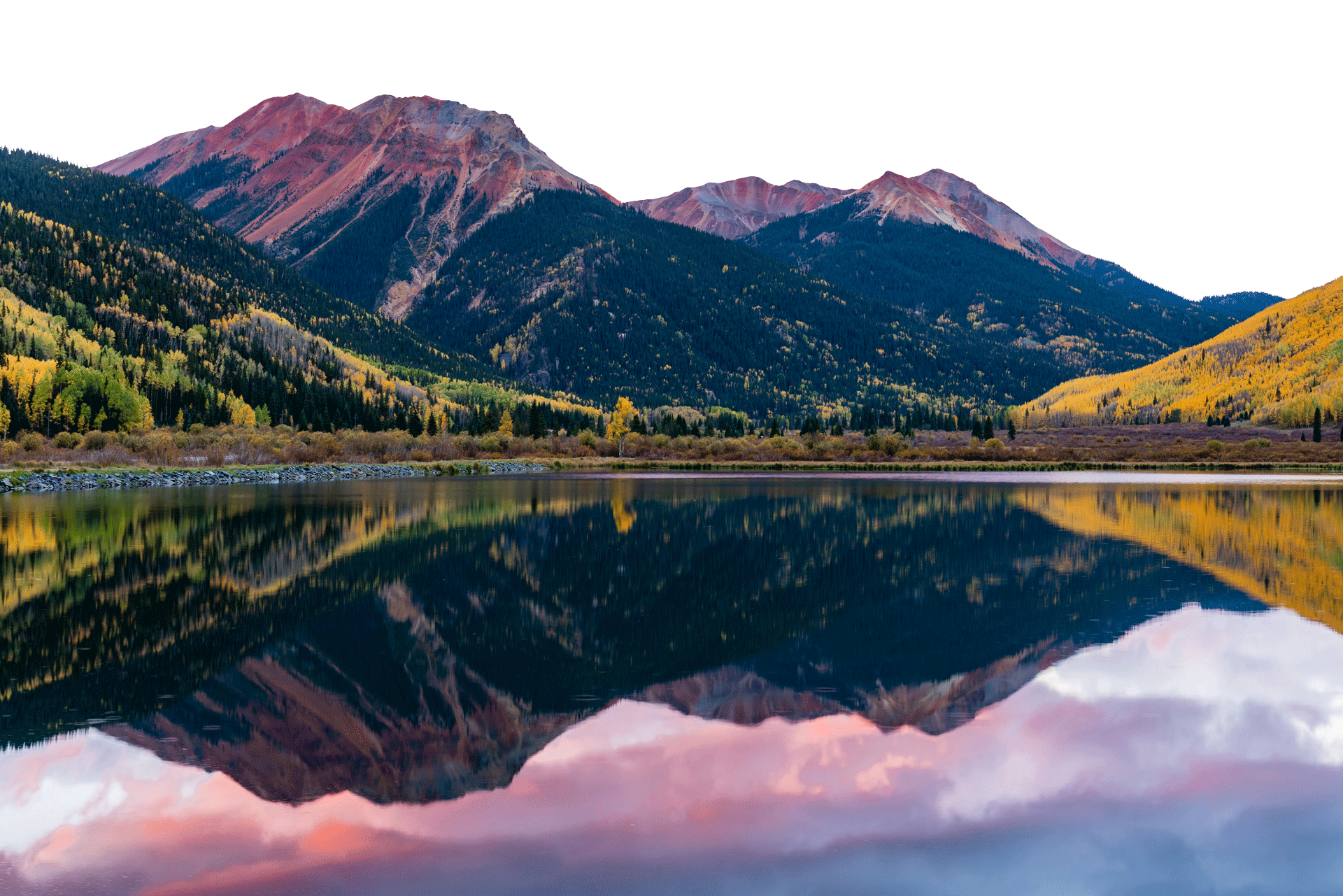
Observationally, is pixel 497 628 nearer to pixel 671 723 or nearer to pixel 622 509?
pixel 671 723

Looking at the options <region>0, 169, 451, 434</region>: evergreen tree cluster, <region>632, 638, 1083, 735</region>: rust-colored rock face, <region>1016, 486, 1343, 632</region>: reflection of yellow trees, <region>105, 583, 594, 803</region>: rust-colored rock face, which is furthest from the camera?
<region>0, 169, 451, 434</region>: evergreen tree cluster

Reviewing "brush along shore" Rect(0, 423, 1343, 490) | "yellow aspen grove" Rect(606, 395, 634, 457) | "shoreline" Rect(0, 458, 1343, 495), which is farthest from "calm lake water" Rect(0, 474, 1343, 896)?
"yellow aspen grove" Rect(606, 395, 634, 457)

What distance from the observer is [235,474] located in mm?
84812

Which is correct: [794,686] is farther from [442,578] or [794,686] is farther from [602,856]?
[442,578]

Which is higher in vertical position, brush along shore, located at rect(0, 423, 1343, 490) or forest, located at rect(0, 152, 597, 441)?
forest, located at rect(0, 152, 597, 441)

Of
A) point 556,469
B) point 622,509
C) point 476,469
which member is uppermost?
point 622,509

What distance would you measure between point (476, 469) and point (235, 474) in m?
26.0

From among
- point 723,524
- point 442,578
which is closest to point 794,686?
point 442,578

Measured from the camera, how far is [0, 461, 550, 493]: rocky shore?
69375mm

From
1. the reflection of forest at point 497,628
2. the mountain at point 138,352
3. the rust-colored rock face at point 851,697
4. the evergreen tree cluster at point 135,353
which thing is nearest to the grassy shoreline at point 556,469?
the mountain at point 138,352

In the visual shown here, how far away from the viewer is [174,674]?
1436 cm

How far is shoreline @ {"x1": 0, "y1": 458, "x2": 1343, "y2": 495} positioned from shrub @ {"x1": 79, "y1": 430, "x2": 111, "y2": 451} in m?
13.6

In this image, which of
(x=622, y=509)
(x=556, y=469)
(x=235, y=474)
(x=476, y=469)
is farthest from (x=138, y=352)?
(x=622, y=509)

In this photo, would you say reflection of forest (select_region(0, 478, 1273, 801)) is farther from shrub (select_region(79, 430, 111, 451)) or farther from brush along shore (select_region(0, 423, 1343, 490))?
shrub (select_region(79, 430, 111, 451))
